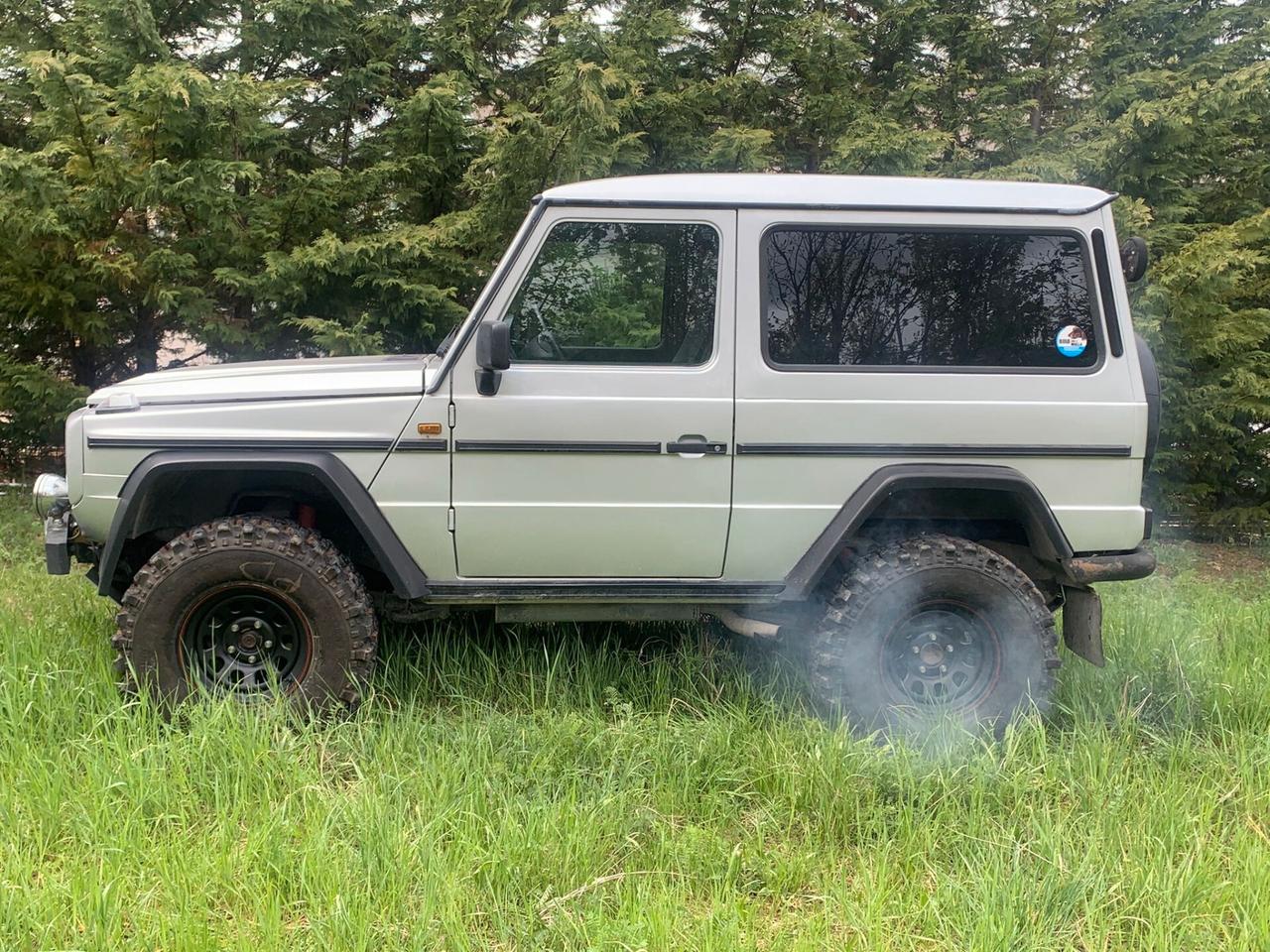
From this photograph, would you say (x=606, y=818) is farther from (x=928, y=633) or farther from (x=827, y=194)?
(x=827, y=194)

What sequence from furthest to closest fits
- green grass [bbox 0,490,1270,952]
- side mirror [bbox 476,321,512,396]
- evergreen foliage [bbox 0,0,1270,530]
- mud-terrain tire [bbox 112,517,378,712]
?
evergreen foliage [bbox 0,0,1270,530] → mud-terrain tire [bbox 112,517,378,712] → side mirror [bbox 476,321,512,396] → green grass [bbox 0,490,1270,952]

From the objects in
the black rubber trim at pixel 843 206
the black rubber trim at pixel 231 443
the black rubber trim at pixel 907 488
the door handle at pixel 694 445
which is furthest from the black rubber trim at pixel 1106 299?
the black rubber trim at pixel 231 443

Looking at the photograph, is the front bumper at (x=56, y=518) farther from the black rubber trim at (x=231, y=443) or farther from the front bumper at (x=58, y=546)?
the black rubber trim at (x=231, y=443)

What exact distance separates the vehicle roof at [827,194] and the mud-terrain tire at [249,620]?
5.02ft

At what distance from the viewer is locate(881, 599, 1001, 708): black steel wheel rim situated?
306 cm

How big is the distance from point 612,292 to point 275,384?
4.16 ft

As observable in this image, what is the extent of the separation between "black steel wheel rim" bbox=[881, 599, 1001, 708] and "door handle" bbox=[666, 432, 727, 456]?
944 millimetres

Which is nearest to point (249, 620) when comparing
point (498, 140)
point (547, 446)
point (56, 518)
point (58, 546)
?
point (58, 546)

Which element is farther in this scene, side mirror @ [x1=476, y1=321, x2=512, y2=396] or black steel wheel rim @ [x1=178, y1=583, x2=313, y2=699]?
black steel wheel rim @ [x1=178, y1=583, x2=313, y2=699]

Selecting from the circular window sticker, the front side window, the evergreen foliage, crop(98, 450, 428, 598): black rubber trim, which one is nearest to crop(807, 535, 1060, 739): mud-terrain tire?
the circular window sticker

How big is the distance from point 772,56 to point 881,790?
5489 mm

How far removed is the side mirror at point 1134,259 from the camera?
299cm

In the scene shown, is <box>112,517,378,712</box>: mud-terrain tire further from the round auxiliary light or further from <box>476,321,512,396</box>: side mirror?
<box>476,321,512,396</box>: side mirror

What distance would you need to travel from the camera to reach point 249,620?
299cm
